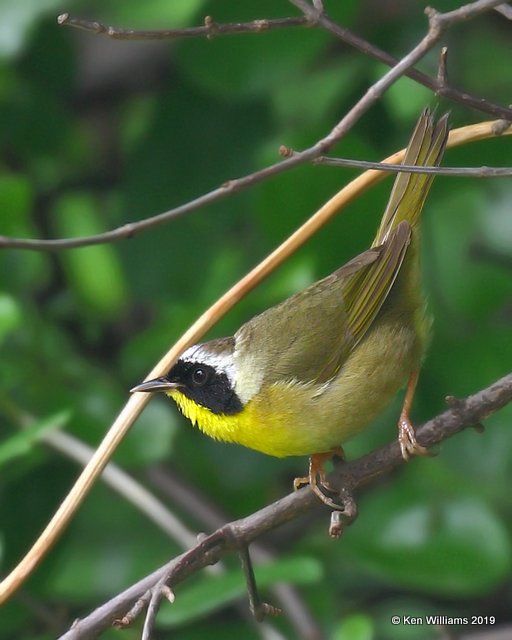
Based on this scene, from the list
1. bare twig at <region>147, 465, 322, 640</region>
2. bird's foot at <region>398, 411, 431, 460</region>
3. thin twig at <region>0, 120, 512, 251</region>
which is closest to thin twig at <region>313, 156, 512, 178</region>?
thin twig at <region>0, 120, 512, 251</region>

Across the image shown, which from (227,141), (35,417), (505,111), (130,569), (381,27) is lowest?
(130,569)

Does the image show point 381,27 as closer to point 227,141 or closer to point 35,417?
point 227,141

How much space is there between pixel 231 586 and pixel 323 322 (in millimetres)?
647

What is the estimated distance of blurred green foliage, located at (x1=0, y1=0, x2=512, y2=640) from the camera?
112 inches

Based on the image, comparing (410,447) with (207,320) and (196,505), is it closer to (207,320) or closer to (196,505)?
(207,320)

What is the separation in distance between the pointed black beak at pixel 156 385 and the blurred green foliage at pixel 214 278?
1.20ft

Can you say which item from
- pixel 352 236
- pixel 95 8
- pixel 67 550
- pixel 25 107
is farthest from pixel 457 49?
pixel 67 550

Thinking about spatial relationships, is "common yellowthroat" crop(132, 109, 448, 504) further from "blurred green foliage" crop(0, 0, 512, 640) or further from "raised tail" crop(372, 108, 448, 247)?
"blurred green foliage" crop(0, 0, 512, 640)

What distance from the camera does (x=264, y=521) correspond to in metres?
1.72

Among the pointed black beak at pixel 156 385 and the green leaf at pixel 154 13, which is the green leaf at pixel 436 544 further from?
the green leaf at pixel 154 13

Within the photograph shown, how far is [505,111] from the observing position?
161cm

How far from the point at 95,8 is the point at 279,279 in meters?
0.92

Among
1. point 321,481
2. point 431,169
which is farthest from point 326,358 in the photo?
point 431,169

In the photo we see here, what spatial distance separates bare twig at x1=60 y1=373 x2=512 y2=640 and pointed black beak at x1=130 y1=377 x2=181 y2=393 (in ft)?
1.36
